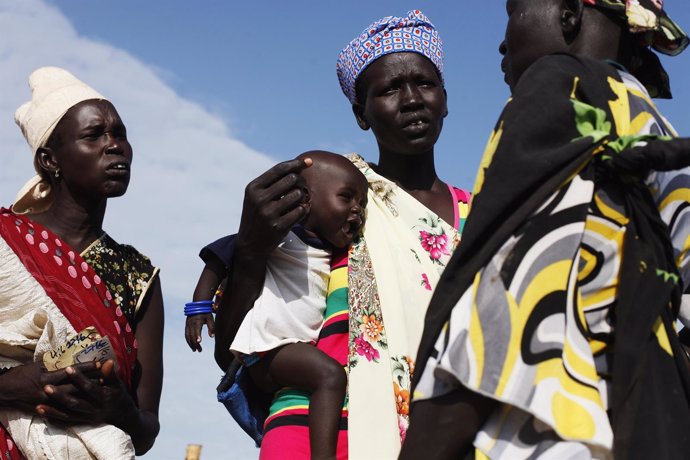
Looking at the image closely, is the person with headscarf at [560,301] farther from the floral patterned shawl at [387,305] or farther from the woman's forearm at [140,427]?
the woman's forearm at [140,427]

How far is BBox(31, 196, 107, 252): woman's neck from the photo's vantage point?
4.39 m

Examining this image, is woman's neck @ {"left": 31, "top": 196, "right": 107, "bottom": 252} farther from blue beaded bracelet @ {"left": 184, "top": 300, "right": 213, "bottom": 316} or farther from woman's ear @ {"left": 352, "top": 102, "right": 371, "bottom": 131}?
woman's ear @ {"left": 352, "top": 102, "right": 371, "bottom": 131}

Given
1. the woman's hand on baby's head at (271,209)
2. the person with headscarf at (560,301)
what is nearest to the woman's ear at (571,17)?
the person with headscarf at (560,301)

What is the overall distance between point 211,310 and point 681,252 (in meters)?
1.78

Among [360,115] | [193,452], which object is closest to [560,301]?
[360,115]

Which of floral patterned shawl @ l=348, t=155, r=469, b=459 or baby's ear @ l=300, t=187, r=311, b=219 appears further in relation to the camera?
baby's ear @ l=300, t=187, r=311, b=219

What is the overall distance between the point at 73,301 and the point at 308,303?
1.18m

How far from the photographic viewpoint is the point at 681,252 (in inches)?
99.3

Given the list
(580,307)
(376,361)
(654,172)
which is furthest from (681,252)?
(376,361)

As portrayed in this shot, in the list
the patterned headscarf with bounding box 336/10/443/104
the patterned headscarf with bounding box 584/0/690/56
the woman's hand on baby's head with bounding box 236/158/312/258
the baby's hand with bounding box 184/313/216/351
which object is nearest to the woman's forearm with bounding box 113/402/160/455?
the baby's hand with bounding box 184/313/216/351

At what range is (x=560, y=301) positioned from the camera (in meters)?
2.19

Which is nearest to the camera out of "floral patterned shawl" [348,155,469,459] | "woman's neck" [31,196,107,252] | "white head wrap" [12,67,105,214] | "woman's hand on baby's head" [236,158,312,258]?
"floral patterned shawl" [348,155,469,459]

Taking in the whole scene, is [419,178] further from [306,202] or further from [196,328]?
[196,328]

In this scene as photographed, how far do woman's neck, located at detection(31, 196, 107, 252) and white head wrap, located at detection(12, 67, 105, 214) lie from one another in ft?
0.27
